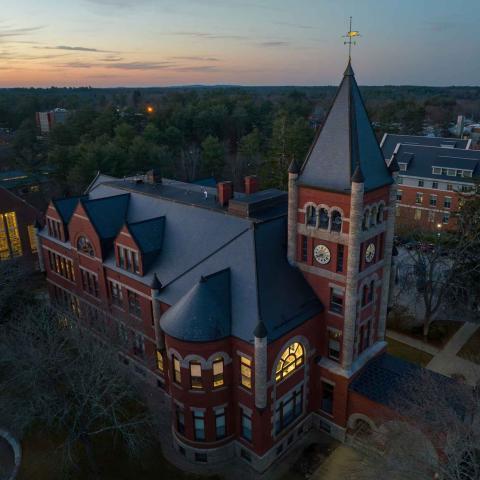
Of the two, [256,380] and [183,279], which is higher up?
[183,279]

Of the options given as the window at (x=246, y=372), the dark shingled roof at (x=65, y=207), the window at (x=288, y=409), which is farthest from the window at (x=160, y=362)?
the dark shingled roof at (x=65, y=207)

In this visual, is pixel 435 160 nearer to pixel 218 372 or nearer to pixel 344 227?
pixel 344 227

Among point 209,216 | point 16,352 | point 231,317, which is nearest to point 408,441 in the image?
point 231,317

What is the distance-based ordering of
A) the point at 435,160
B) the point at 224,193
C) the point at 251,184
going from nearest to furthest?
the point at 224,193 → the point at 251,184 → the point at 435,160

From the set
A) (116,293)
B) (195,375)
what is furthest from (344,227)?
(116,293)

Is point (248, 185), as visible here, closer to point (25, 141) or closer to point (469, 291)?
point (469, 291)

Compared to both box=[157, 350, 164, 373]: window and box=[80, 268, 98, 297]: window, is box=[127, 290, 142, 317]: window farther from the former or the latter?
box=[80, 268, 98, 297]: window
